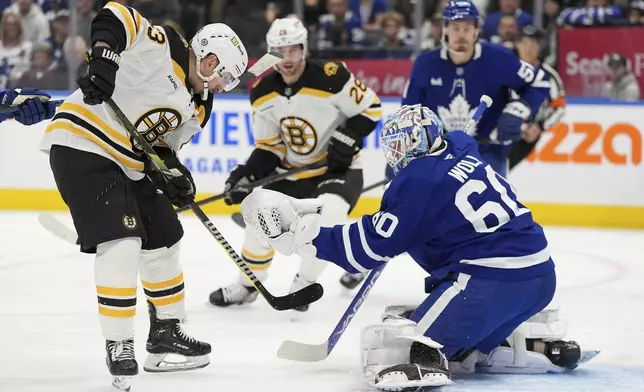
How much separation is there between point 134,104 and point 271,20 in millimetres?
4046

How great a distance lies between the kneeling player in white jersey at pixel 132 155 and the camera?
10.2 feet

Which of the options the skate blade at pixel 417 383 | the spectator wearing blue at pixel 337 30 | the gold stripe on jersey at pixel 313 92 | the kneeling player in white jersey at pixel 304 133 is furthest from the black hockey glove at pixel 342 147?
the spectator wearing blue at pixel 337 30

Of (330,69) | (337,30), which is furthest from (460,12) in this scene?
(337,30)

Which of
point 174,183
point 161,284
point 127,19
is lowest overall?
point 161,284

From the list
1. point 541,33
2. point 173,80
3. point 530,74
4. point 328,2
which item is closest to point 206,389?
point 173,80

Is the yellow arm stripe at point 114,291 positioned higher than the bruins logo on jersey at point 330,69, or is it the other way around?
the bruins logo on jersey at point 330,69

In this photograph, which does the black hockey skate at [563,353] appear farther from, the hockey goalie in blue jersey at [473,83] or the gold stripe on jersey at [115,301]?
the hockey goalie in blue jersey at [473,83]

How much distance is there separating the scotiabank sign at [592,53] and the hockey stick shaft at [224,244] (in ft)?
11.8

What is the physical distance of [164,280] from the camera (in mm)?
3424

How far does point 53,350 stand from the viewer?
3.79m

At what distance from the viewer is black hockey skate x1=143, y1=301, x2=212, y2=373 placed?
137 inches

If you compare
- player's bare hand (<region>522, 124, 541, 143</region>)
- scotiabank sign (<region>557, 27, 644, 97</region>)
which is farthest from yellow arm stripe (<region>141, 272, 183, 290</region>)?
scotiabank sign (<region>557, 27, 644, 97</region>)

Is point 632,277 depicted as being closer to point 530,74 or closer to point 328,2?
point 530,74

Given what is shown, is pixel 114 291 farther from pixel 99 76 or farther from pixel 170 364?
pixel 99 76
